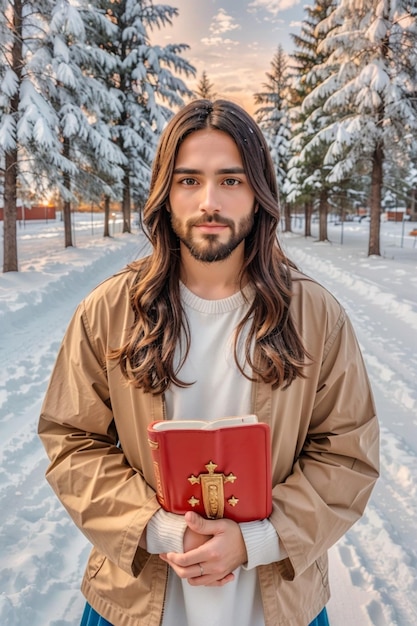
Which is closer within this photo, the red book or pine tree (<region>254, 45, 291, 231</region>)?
the red book

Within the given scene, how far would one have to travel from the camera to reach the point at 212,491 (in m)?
1.30

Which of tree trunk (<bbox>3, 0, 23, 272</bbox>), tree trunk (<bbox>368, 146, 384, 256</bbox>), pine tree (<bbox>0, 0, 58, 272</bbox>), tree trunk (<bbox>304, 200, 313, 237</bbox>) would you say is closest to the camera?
pine tree (<bbox>0, 0, 58, 272</bbox>)

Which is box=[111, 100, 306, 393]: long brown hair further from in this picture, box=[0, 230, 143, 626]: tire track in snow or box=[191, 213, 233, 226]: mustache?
box=[0, 230, 143, 626]: tire track in snow

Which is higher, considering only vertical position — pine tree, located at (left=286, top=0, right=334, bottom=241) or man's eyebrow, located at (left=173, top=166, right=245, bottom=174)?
pine tree, located at (left=286, top=0, right=334, bottom=241)

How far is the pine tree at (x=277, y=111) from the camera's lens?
3372 cm

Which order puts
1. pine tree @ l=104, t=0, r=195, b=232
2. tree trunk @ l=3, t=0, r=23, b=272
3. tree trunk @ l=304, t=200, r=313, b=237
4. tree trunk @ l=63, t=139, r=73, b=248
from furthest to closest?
tree trunk @ l=304, t=200, r=313, b=237, pine tree @ l=104, t=0, r=195, b=232, tree trunk @ l=63, t=139, r=73, b=248, tree trunk @ l=3, t=0, r=23, b=272

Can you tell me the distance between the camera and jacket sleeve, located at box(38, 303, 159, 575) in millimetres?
1392

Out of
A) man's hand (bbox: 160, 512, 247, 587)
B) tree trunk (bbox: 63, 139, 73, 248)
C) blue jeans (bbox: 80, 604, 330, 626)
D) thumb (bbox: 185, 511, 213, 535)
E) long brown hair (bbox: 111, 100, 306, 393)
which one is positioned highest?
tree trunk (bbox: 63, 139, 73, 248)

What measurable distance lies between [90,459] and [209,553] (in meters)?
0.45

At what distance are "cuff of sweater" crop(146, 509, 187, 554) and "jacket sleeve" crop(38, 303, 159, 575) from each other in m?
0.03

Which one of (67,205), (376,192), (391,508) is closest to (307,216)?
(376,192)

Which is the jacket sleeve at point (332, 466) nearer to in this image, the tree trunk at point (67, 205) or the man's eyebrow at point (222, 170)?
the man's eyebrow at point (222, 170)

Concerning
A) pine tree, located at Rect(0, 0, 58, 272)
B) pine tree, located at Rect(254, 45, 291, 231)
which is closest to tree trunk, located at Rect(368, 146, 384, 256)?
pine tree, located at Rect(0, 0, 58, 272)

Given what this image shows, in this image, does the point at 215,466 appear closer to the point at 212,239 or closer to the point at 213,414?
the point at 213,414
